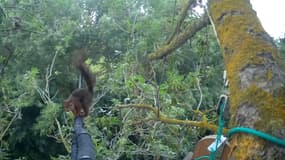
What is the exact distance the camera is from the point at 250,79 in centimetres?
80

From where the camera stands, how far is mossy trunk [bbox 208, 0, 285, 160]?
703 mm

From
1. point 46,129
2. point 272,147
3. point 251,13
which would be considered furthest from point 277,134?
point 46,129

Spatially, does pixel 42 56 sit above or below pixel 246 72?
above

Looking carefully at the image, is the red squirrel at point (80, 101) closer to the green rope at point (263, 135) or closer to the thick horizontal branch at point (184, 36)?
the thick horizontal branch at point (184, 36)

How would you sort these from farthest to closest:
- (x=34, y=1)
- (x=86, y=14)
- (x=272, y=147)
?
(x=86, y=14) < (x=34, y=1) < (x=272, y=147)

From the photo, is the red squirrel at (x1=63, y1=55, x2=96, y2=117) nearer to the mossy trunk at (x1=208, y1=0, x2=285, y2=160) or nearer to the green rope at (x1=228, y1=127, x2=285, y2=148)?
the mossy trunk at (x1=208, y1=0, x2=285, y2=160)

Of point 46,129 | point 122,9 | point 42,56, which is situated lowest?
point 46,129

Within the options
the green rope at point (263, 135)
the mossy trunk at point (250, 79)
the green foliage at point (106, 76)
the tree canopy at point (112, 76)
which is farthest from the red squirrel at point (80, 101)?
the green rope at point (263, 135)

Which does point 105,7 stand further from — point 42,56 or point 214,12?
point 214,12

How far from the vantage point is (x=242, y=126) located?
746mm

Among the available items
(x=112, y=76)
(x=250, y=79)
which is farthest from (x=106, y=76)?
(x=250, y=79)

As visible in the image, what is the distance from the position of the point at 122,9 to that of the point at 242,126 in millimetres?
4798

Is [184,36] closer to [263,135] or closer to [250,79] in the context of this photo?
[250,79]

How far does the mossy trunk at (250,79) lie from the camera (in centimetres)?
70
